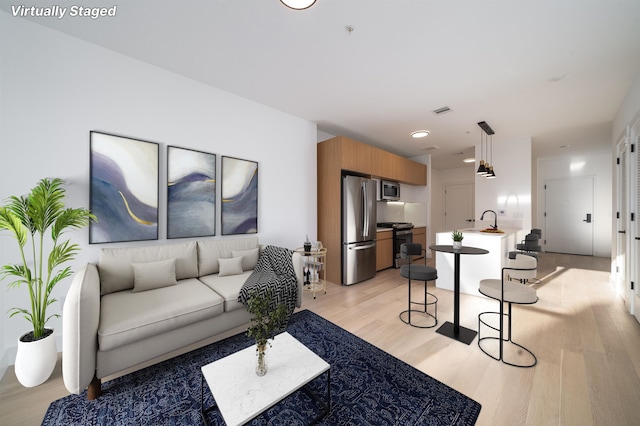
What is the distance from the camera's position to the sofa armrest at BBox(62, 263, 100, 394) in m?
1.50

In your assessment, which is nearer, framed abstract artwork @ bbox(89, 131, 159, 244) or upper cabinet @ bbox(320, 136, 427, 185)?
framed abstract artwork @ bbox(89, 131, 159, 244)

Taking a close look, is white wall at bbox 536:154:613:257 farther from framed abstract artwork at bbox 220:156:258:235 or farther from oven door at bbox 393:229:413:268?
framed abstract artwork at bbox 220:156:258:235

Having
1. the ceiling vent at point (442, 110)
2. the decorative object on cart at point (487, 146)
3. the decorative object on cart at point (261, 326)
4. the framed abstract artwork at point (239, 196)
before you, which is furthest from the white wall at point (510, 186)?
the decorative object on cart at point (261, 326)

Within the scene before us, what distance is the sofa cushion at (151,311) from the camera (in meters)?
1.68

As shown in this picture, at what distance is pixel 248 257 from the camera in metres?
2.99

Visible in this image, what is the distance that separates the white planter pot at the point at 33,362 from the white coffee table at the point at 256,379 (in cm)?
124

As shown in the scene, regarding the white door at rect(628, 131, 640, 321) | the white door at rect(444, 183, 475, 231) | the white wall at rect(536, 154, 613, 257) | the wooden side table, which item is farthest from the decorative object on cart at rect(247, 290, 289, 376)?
the white wall at rect(536, 154, 613, 257)

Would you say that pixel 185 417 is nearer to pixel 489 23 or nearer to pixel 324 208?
pixel 324 208

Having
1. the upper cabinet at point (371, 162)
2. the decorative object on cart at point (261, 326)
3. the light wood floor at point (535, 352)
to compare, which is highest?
the upper cabinet at point (371, 162)

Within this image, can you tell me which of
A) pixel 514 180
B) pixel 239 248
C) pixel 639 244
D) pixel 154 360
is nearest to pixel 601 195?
pixel 514 180

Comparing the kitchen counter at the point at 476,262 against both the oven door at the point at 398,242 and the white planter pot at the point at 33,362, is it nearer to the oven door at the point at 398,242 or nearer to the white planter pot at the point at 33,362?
the oven door at the point at 398,242

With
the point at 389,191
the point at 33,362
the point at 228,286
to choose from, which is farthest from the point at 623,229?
the point at 33,362

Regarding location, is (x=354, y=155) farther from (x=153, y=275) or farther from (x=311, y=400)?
(x=311, y=400)

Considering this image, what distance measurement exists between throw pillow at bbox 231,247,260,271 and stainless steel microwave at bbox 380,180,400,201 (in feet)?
11.0
